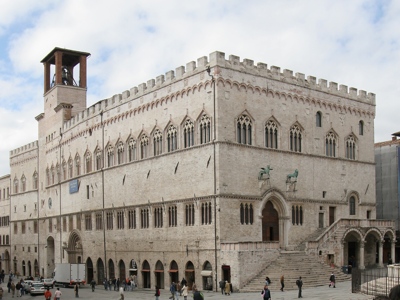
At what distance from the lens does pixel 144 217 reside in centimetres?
5103

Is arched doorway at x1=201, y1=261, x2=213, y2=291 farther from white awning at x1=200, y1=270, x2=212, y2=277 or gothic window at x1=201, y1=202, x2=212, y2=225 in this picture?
gothic window at x1=201, y1=202, x2=212, y2=225

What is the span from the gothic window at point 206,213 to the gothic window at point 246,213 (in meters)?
2.31

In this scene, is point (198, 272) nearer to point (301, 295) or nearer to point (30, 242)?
point (301, 295)

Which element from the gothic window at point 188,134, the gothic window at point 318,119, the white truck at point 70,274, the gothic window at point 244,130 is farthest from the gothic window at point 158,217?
the gothic window at point 318,119

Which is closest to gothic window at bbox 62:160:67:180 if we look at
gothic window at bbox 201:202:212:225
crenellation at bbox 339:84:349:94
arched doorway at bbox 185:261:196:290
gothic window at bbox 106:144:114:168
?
gothic window at bbox 106:144:114:168

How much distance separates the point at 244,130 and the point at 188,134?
427 cm

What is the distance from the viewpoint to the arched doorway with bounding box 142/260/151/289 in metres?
49.7

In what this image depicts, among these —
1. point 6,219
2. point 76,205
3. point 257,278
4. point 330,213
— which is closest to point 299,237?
point 330,213

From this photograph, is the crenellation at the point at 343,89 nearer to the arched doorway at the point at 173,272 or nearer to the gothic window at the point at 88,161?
the arched doorway at the point at 173,272

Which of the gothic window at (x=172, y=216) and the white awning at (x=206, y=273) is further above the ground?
the gothic window at (x=172, y=216)

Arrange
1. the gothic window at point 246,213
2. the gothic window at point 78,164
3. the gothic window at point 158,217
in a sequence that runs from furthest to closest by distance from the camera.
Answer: the gothic window at point 78,164 → the gothic window at point 158,217 → the gothic window at point 246,213

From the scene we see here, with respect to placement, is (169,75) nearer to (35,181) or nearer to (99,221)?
(99,221)

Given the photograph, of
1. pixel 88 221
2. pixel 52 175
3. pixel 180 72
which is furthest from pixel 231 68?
pixel 52 175

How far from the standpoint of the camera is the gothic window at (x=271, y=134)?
152 feet
